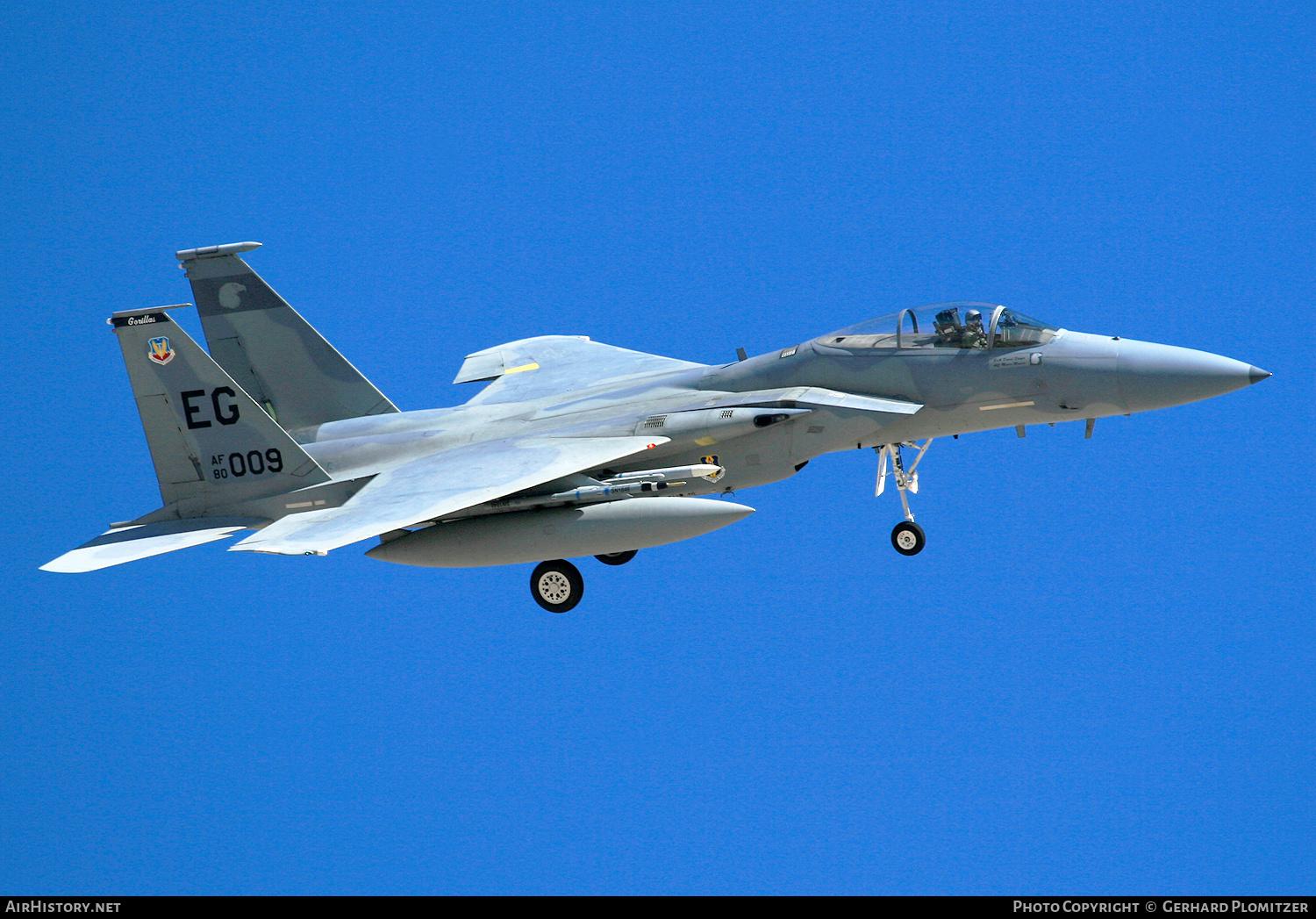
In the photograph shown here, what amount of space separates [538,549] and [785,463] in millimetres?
2638

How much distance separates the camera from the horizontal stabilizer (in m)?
15.0

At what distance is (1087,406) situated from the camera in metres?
15.0

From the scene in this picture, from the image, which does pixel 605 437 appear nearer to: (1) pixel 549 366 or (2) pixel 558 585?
(2) pixel 558 585

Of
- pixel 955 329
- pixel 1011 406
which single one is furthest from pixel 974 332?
pixel 1011 406

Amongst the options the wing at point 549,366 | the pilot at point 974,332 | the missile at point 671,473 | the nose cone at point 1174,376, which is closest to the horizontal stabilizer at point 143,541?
the wing at point 549,366

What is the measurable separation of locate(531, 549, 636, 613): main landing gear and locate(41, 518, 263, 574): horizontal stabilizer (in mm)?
3026

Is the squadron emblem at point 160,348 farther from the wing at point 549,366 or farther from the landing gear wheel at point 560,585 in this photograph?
the landing gear wheel at point 560,585

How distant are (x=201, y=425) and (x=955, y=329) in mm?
7696

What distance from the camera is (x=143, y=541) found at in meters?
15.6

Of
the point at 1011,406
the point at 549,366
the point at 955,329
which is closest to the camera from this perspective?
the point at 1011,406

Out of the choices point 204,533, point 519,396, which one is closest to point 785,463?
point 519,396

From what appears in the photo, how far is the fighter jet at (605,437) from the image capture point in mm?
14789

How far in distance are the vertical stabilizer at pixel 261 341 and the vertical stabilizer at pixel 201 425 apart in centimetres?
196

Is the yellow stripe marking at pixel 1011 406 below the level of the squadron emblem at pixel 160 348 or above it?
below
